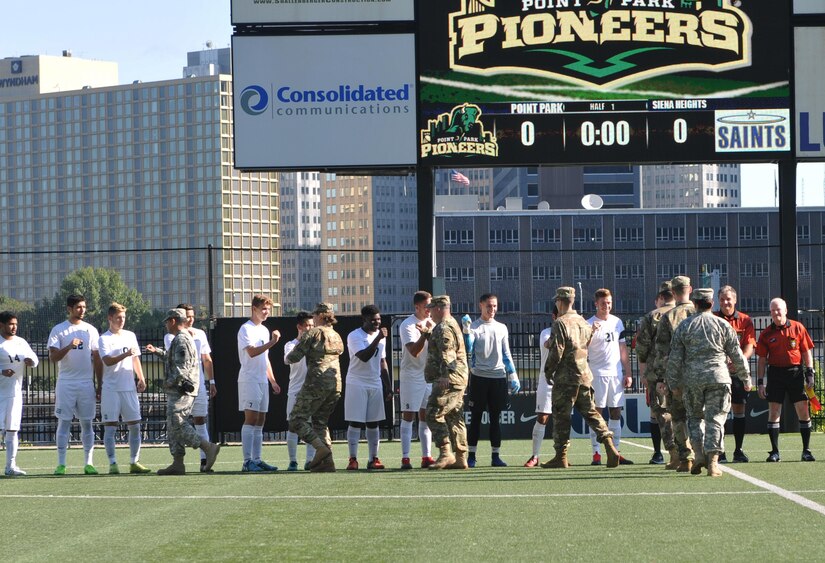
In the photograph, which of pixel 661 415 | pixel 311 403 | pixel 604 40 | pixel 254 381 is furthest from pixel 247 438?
pixel 604 40

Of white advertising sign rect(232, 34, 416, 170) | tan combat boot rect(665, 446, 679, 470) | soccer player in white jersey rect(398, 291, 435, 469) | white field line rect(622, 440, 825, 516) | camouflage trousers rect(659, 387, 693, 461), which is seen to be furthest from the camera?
white advertising sign rect(232, 34, 416, 170)

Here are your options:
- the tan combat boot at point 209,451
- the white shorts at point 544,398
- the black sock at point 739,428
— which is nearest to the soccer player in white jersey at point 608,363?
the white shorts at point 544,398

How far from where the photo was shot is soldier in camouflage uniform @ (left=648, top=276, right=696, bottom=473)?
14266mm

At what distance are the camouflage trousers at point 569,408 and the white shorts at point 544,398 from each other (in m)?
1.13

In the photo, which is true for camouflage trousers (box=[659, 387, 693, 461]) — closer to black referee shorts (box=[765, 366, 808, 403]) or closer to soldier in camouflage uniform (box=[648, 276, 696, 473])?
soldier in camouflage uniform (box=[648, 276, 696, 473])

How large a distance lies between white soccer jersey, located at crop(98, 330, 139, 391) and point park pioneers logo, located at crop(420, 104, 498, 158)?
6490 millimetres

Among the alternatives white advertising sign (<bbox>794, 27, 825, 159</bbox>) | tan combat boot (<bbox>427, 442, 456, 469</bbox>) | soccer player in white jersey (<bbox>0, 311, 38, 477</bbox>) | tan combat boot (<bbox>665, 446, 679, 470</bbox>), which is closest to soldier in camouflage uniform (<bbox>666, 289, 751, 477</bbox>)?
tan combat boot (<bbox>665, 446, 679, 470</bbox>)

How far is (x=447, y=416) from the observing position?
15.1 meters

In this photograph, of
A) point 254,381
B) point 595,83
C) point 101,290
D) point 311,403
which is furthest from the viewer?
point 101,290

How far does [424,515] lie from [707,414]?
3.85 meters

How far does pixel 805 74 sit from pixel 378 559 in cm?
1441

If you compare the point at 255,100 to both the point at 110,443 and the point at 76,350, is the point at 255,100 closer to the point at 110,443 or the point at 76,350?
the point at 76,350

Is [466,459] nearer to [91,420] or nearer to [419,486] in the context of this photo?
[419,486]

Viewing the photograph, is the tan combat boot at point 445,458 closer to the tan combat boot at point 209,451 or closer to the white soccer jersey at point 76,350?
the tan combat boot at point 209,451
